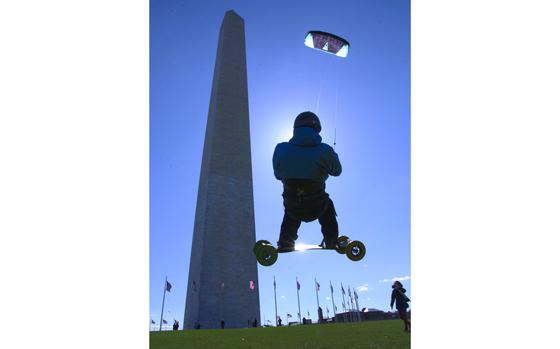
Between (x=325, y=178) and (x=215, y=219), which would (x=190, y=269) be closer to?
(x=215, y=219)

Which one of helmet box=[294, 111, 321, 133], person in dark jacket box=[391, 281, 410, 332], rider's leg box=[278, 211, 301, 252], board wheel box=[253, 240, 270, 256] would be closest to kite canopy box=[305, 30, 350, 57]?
helmet box=[294, 111, 321, 133]

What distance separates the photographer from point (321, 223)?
4.25 metres

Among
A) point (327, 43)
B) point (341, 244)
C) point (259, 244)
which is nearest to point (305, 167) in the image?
point (259, 244)

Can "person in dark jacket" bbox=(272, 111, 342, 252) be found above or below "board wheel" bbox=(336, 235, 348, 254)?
above

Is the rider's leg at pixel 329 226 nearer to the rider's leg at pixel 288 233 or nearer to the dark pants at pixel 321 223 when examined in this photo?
the dark pants at pixel 321 223

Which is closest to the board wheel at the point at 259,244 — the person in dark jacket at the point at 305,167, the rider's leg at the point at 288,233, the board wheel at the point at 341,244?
the rider's leg at the point at 288,233

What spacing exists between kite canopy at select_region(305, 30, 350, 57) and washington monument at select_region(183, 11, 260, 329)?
719 inches

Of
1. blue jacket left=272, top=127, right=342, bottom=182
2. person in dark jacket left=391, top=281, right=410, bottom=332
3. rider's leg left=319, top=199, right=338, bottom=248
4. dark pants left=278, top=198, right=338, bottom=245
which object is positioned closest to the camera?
blue jacket left=272, top=127, right=342, bottom=182

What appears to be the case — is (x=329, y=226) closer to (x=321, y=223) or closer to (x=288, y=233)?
(x=321, y=223)

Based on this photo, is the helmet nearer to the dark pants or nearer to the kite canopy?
the dark pants

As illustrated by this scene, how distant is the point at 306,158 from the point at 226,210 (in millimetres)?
19813

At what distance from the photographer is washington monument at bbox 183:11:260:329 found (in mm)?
21625

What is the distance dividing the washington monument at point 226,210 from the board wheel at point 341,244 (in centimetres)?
1807

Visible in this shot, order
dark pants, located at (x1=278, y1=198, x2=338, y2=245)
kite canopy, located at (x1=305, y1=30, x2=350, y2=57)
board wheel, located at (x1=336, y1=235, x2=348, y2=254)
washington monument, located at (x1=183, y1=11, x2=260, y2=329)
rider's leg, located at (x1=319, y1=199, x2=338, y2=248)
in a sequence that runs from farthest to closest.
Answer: washington monument, located at (x1=183, y1=11, x2=260, y2=329), kite canopy, located at (x1=305, y1=30, x2=350, y2=57), board wheel, located at (x1=336, y1=235, x2=348, y2=254), rider's leg, located at (x1=319, y1=199, x2=338, y2=248), dark pants, located at (x1=278, y1=198, x2=338, y2=245)
